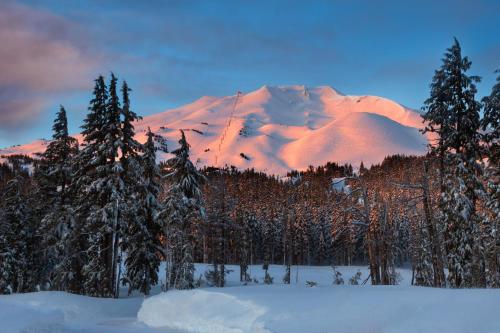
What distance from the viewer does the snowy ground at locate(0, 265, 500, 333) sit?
1162 centimetres

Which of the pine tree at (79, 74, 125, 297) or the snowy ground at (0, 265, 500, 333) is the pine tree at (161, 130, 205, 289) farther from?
the snowy ground at (0, 265, 500, 333)

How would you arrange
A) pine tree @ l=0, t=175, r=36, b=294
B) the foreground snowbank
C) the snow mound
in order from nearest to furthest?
the foreground snowbank → the snow mound → pine tree @ l=0, t=175, r=36, b=294

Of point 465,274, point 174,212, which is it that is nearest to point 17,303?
point 174,212

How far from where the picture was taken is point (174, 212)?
3350 cm

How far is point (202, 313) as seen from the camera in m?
17.8

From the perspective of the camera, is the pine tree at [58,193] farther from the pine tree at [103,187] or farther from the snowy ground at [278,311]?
the snowy ground at [278,311]

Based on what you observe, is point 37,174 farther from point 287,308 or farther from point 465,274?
point 465,274

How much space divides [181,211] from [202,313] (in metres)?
16.3

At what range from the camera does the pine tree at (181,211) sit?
111 ft

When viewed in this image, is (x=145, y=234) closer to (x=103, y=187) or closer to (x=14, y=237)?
(x=103, y=187)

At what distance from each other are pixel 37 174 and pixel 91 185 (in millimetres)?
6254

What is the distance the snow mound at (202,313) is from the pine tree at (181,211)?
466 inches

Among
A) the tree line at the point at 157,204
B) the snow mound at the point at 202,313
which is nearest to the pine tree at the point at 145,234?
the tree line at the point at 157,204

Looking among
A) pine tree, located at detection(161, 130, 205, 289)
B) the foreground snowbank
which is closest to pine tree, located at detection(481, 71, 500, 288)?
the foreground snowbank
